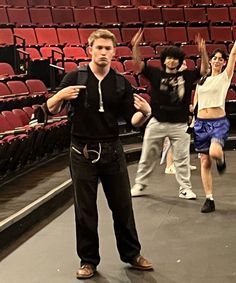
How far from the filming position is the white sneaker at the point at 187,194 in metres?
3.47

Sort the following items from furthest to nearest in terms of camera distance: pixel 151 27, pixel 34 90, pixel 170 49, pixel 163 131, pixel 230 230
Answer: pixel 151 27 < pixel 34 90 < pixel 163 131 < pixel 170 49 < pixel 230 230

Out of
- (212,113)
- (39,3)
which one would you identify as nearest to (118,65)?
(39,3)

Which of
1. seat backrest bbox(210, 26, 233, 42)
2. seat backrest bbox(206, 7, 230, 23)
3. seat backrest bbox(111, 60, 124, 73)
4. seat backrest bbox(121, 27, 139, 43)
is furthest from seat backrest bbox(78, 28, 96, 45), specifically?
seat backrest bbox(206, 7, 230, 23)

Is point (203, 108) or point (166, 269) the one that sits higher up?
point (203, 108)

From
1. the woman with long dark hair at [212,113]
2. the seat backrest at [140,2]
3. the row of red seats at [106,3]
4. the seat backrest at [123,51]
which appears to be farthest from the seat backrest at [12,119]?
the seat backrest at [140,2]

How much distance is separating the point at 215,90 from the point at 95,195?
4.04 feet

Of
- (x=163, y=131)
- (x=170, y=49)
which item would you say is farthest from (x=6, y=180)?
(x=170, y=49)

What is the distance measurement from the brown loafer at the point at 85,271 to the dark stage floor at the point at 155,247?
2 cm

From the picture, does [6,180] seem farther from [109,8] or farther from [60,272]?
[109,8]

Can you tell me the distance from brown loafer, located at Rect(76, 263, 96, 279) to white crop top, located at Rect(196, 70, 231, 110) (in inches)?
52.5

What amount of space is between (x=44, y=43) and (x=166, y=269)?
516 cm

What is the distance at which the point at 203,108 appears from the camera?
318 centimetres

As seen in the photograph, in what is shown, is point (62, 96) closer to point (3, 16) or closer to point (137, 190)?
point (137, 190)

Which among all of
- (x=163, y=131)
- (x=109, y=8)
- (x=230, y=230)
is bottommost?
(x=230, y=230)
